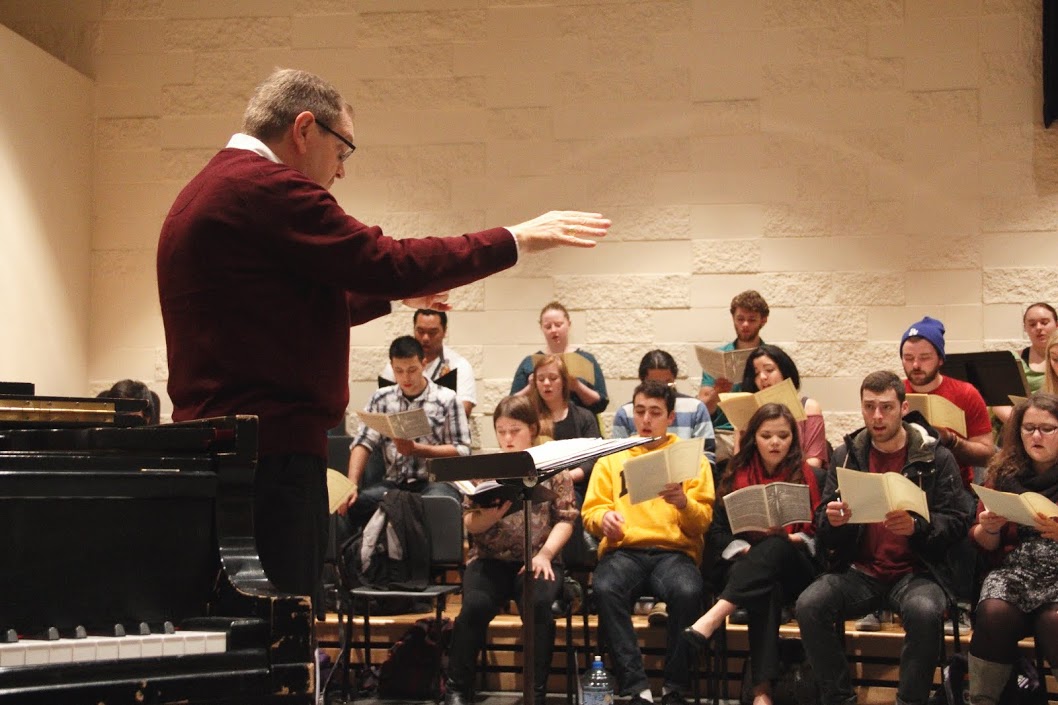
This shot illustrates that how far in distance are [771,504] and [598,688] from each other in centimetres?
97

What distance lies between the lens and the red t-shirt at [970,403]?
556cm

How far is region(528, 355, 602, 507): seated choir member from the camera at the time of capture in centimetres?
607

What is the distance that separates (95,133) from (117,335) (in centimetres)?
130

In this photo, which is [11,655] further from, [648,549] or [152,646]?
[648,549]

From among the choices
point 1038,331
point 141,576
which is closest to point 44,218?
point 1038,331

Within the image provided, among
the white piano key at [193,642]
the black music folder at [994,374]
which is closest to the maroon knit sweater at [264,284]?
the white piano key at [193,642]

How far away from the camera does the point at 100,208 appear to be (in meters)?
8.02

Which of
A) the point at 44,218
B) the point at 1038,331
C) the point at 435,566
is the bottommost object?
the point at 435,566

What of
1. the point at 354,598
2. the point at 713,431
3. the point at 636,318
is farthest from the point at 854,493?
the point at 636,318

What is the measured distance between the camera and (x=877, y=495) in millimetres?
4516

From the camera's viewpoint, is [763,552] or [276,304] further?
[763,552]

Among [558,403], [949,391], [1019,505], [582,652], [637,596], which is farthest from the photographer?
[558,403]

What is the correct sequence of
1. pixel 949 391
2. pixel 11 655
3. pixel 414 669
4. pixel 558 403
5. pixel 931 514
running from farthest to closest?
pixel 558 403, pixel 949 391, pixel 414 669, pixel 931 514, pixel 11 655

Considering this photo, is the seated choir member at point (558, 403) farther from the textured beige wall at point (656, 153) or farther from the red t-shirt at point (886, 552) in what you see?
the red t-shirt at point (886, 552)
